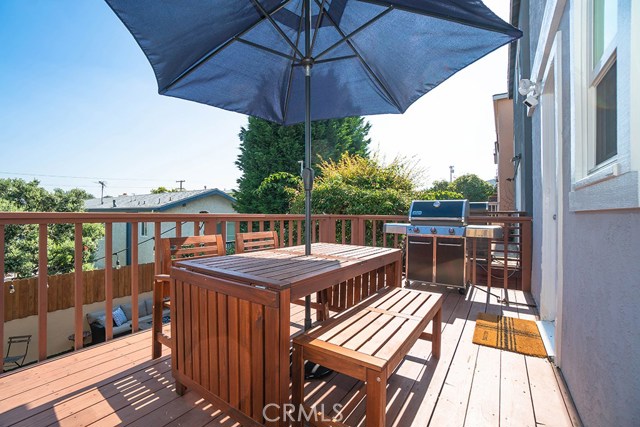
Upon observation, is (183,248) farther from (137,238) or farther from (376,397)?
(376,397)

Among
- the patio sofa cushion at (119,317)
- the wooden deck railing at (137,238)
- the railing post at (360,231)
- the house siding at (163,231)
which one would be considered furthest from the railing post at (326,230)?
the house siding at (163,231)

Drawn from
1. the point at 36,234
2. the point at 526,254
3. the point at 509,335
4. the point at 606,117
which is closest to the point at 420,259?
the point at 526,254

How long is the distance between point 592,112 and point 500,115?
10504 mm

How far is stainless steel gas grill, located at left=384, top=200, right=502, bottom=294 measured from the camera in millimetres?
3576

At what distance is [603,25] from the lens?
4.74 ft

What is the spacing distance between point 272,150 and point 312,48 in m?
10.6

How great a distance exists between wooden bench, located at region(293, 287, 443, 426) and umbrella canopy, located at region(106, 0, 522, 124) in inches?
67.5

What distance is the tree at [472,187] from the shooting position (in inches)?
936

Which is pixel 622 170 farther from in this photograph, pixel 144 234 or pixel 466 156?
pixel 466 156

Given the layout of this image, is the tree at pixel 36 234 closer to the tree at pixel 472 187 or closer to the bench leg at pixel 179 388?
the bench leg at pixel 179 388

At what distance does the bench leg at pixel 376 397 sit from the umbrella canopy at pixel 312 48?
6.28 feet

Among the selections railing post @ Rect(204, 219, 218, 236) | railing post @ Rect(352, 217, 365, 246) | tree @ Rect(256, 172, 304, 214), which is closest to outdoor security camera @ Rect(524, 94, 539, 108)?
railing post @ Rect(352, 217, 365, 246)

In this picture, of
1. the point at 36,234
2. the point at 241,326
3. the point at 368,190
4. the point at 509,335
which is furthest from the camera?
the point at 36,234

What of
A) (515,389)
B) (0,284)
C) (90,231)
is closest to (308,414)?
(515,389)
